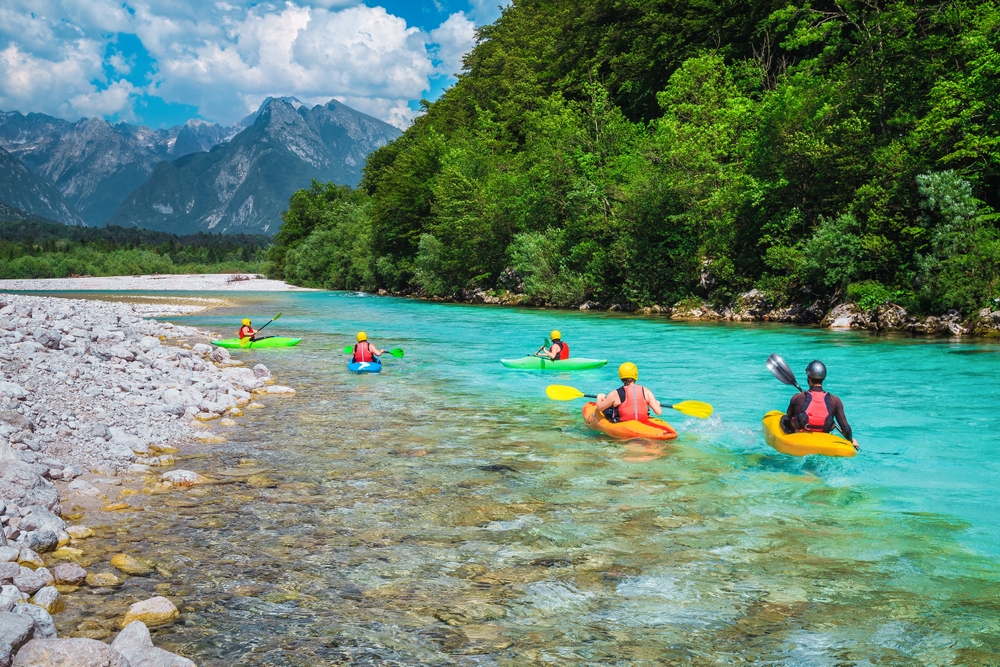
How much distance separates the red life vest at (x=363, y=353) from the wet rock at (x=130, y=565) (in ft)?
34.5

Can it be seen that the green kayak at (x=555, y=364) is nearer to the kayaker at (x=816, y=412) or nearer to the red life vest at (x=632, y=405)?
the red life vest at (x=632, y=405)

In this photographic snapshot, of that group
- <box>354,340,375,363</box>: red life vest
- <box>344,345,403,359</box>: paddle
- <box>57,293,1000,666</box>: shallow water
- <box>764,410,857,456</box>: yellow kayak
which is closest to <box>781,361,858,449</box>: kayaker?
<box>764,410,857,456</box>: yellow kayak

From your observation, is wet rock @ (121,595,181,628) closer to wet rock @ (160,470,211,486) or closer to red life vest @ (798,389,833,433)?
wet rock @ (160,470,211,486)

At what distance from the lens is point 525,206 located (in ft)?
134

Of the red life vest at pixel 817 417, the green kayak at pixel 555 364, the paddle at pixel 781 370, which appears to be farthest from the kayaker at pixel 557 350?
the red life vest at pixel 817 417

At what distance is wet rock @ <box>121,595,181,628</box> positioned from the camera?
168 inches

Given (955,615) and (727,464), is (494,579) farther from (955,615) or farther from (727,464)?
(727,464)

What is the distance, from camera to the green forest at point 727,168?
21.3 meters

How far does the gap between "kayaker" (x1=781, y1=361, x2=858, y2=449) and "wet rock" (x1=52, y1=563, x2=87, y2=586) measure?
742 centimetres

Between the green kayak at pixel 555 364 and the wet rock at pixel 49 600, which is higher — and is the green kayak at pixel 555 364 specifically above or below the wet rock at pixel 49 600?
above

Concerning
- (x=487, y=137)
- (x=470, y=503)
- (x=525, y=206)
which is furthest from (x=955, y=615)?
(x=487, y=137)

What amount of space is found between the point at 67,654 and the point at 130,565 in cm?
170

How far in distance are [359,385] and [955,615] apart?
11.1m

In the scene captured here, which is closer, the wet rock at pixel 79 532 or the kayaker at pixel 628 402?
the wet rock at pixel 79 532
